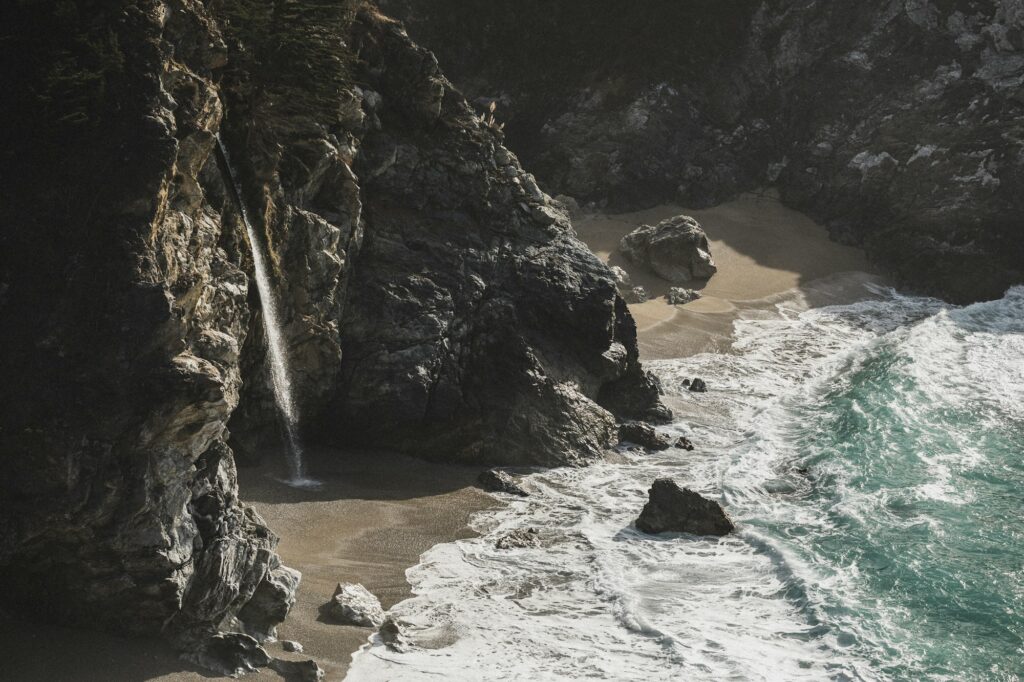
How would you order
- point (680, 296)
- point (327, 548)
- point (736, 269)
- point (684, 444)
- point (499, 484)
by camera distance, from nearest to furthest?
point (327, 548) → point (499, 484) → point (684, 444) → point (680, 296) → point (736, 269)

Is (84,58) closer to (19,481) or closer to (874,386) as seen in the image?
(19,481)

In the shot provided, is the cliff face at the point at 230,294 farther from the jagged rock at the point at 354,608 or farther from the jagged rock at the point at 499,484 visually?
the jagged rock at the point at 499,484

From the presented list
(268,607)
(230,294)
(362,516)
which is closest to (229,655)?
(268,607)

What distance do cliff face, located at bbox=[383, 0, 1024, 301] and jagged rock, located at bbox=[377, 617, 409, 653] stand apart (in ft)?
77.9

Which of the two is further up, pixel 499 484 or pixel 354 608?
pixel 499 484

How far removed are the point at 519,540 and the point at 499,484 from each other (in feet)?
6.79

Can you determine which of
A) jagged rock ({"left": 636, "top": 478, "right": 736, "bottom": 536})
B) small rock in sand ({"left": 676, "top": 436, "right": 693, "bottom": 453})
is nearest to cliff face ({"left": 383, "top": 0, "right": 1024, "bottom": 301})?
small rock in sand ({"left": 676, "top": 436, "right": 693, "bottom": 453})

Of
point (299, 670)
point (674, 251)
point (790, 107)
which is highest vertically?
point (790, 107)

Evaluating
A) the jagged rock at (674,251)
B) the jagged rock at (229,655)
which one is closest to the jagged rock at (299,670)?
A: the jagged rock at (229,655)

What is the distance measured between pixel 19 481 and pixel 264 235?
19.9 ft

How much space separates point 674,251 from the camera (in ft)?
92.3

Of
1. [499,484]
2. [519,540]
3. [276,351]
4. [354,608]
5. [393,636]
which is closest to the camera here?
[393,636]

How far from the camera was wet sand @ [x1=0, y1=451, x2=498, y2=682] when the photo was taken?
820 centimetres

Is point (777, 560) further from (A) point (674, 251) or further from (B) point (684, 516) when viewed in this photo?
(A) point (674, 251)
